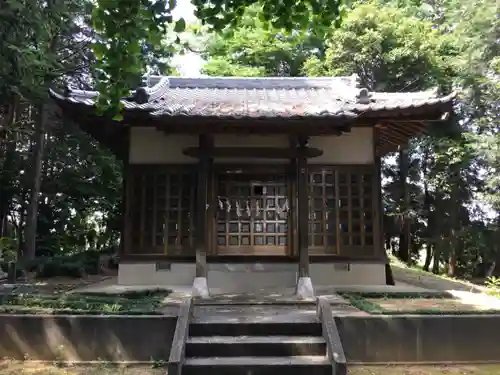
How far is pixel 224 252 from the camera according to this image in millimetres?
8375

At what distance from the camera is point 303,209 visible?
7500mm

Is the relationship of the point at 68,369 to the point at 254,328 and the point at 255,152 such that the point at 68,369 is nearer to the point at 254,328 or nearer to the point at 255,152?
the point at 254,328

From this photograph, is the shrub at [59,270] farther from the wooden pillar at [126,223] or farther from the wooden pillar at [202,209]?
the wooden pillar at [202,209]

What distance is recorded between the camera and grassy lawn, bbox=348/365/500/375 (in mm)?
4781

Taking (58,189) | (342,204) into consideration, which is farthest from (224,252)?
(58,189)

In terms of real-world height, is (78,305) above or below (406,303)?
above

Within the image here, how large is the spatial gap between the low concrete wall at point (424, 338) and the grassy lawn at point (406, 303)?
20 centimetres

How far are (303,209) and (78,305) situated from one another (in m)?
3.72

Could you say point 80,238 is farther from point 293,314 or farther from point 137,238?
point 293,314

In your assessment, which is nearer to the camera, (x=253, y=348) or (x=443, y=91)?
(x=253, y=348)

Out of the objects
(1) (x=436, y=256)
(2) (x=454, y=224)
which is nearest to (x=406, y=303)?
(2) (x=454, y=224)

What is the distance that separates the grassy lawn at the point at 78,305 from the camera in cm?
519

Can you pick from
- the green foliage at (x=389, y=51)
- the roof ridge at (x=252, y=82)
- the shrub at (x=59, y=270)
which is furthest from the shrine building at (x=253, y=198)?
the green foliage at (x=389, y=51)

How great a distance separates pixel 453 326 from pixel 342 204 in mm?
3528
